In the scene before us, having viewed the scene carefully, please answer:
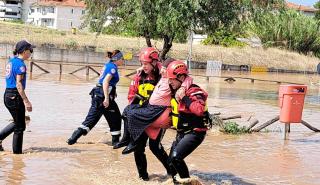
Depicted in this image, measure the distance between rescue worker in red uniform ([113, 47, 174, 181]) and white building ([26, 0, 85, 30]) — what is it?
103384 millimetres

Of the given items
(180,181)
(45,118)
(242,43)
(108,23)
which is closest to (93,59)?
(242,43)

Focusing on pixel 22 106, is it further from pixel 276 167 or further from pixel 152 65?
pixel 276 167

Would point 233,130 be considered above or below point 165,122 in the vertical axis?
below

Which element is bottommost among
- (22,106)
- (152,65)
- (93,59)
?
(93,59)

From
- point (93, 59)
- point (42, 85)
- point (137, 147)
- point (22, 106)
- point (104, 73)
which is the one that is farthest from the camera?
point (93, 59)

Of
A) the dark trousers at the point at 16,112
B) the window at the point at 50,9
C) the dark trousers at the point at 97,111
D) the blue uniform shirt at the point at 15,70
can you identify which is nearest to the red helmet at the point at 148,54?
the blue uniform shirt at the point at 15,70

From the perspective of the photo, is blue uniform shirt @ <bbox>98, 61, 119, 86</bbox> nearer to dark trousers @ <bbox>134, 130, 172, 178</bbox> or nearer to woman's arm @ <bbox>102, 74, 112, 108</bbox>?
→ woman's arm @ <bbox>102, 74, 112, 108</bbox>

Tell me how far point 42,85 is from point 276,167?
17.4 m

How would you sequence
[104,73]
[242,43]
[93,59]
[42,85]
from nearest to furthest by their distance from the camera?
[104,73]
[42,85]
[93,59]
[242,43]

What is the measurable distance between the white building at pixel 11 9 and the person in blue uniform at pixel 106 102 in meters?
→ 116

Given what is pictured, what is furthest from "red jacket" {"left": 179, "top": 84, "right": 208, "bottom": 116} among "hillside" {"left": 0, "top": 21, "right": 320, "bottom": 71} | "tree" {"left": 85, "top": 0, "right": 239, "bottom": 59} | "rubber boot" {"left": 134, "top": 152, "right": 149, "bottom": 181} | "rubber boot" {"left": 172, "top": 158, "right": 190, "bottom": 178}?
"hillside" {"left": 0, "top": 21, "right": 320, "bottom": 71}

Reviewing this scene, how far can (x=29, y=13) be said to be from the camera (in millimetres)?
121562

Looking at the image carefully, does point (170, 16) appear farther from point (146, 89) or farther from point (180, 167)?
point (180, 167)

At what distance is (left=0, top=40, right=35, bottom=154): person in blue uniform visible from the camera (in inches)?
360
